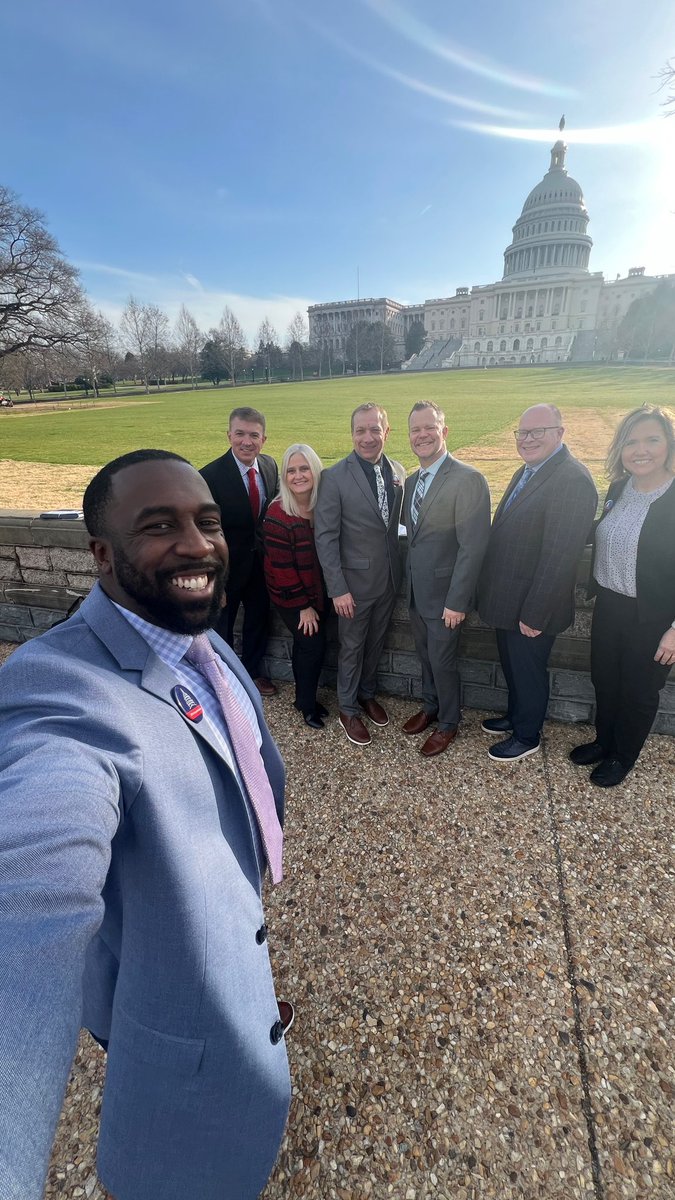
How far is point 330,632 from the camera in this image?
4.08m

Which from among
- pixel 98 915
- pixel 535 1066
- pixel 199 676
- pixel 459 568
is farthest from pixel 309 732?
pixel 98 915

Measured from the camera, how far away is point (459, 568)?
3074 mm

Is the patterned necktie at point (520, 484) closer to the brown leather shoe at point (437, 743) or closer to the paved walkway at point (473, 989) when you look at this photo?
the brown leather shoe at point (437, 743)

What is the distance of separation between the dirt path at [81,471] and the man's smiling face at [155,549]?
554 cm

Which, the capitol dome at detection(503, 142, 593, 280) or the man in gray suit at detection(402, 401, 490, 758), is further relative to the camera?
the capitol dome at detection(503, 142, 593, 280)

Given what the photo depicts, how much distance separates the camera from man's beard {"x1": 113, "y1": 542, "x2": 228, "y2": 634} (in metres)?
1.17

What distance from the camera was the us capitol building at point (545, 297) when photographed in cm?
7794

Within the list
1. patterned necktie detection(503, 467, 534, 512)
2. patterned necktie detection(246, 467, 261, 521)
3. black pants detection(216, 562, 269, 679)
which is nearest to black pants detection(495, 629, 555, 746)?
patterned necktie detection(503, 467, 534, 512)

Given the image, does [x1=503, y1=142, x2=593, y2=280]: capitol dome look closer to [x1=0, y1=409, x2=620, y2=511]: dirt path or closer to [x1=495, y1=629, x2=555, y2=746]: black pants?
[x1=0, y1=409, x2=620, y2=511]: dirt path

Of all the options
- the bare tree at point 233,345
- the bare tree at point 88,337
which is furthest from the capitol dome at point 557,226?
the bare tree at point 88,337

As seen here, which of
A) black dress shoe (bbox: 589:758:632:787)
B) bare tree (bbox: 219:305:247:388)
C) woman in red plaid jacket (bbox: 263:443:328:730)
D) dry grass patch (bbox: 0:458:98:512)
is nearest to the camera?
black dress shoe (bbox: 589:758:632:787)

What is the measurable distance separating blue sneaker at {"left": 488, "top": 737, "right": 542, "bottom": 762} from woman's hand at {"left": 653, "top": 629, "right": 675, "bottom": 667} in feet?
3.41

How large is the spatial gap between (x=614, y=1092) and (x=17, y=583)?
5520mm

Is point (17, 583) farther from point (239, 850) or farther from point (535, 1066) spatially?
point (535, 1066)
